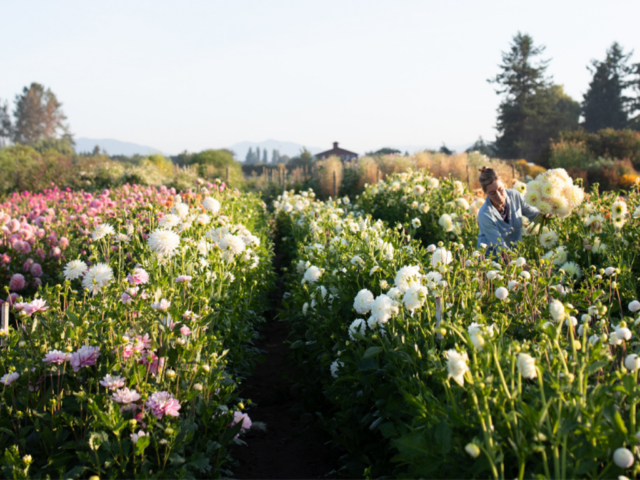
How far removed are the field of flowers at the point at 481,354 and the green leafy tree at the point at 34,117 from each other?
91902 millimetres

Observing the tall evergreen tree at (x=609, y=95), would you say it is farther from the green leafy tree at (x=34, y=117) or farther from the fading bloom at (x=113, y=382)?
the green leafy tree at (x=34, y=117)

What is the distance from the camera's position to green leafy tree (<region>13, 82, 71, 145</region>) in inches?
3201

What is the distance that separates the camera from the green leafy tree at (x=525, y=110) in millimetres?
39312

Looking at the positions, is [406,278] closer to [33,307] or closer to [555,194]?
[33,307]

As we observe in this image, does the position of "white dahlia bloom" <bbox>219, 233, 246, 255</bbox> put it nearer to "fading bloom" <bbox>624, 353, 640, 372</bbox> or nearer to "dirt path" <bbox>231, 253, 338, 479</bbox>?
"dirt path" <bbox>231, 253, 338, 479</bbox>

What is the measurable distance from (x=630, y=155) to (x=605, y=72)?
886 inches

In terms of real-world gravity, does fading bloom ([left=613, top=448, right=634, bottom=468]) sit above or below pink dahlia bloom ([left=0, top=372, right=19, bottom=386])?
above

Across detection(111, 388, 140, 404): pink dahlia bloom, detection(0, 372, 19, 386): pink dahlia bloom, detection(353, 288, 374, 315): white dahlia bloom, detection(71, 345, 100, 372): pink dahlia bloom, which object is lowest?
detection(111, 388, 140, 404): pink dahlia bloom

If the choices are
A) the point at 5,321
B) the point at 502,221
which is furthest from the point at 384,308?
the point at 502,221

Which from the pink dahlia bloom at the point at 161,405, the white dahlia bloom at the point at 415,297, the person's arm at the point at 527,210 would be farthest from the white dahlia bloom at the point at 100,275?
the person's arm at the point at 527,210

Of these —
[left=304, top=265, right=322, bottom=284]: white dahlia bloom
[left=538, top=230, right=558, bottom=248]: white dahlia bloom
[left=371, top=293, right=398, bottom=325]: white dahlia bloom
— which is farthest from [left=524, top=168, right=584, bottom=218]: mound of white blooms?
[left=371, top=293, right=398, bottom=325]: white dahlia bloom

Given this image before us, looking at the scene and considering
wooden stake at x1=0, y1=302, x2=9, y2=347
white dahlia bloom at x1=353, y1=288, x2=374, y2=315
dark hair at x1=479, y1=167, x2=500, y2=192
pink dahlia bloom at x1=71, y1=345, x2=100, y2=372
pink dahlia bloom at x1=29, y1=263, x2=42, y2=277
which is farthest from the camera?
pink dahlia bloom at x1=29, y1=263, x2=42, y2=277

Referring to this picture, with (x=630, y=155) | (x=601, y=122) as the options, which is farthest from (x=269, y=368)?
(x=601, y=122)

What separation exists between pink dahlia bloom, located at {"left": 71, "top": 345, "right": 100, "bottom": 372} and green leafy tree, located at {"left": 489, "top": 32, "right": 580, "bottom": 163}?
40657mm
